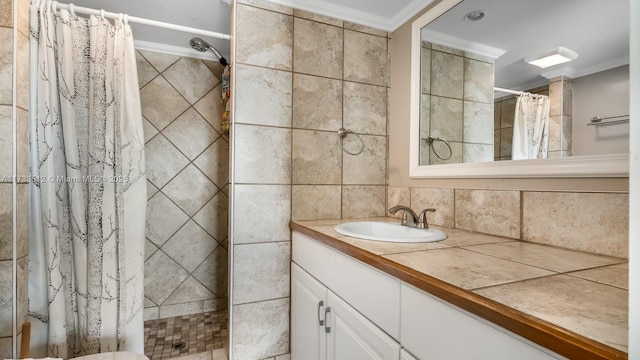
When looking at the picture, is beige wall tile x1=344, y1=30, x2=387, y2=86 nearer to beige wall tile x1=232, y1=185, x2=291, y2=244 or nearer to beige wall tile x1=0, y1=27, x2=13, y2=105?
beige wall tile x1=232, y1=185, x2=291, y2=244

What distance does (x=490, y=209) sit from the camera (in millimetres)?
1192

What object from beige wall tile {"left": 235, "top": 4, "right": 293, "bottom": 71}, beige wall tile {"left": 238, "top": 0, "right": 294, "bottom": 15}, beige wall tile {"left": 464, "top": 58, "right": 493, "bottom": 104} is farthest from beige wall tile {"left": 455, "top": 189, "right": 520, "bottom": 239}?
beige wall tile {"left": 238, "top": 0, "right": 294, "bottom": 15}

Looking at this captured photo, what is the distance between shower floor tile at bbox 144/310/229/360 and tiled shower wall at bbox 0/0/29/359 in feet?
2.49

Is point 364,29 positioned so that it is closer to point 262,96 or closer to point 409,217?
point 262,96

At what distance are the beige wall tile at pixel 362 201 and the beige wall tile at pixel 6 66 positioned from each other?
143cm

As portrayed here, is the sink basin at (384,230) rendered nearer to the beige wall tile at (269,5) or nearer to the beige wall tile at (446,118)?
the beige wall tile at (446,118)

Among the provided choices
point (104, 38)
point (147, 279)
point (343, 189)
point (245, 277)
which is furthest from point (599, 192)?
point (147, 279)

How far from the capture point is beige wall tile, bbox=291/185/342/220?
5.11 feet

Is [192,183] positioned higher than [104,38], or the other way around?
[104,38]

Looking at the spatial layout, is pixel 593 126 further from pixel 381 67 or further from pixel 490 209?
pixel 381 67

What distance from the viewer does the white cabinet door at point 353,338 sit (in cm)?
81

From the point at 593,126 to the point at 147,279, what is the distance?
8.05 ft

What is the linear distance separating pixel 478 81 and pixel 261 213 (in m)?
1.18

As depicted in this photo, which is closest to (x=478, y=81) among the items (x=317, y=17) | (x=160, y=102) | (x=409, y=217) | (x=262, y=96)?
(x=409, y=217)
